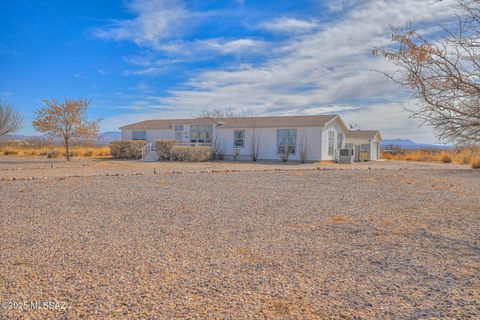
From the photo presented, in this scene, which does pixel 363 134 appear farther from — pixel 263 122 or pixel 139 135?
pixel 139 135

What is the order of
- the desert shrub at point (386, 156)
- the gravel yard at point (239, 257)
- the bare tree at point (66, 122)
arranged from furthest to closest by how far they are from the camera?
1. the desert shrub at point (386, 156)
2. the bare tree at point (66, 122)
3. the gravel yard at point (239, 257)

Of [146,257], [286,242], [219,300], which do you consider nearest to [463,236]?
[286,242]

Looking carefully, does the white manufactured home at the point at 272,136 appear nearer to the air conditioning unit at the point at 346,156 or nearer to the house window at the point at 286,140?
the house window at the point at 286,140

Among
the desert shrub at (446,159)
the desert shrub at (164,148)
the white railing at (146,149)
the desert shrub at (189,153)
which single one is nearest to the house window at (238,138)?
the desert shrub at (189,153)

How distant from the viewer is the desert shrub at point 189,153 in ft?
78.0

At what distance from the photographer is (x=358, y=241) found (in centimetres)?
477

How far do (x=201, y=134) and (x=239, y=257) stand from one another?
Answer: 956 inches

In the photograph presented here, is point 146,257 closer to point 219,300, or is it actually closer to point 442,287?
point 219,300

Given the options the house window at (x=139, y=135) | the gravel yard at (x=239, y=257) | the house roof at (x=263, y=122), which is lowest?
the gravel yard at (x=239, y=257)

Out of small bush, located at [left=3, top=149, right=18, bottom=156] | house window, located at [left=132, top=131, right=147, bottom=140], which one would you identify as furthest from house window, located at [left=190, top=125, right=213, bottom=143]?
small bush, located at [left=3, top=149, right=18, bottom=156]

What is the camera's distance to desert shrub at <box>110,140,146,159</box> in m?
26.5

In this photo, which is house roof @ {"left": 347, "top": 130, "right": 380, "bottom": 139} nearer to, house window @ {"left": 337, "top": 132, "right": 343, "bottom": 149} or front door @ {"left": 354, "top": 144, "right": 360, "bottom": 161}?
front door @ {"left": 354, "top": 144, "right": 360, "bottom": 161}

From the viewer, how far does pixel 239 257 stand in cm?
404

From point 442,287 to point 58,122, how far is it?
22.8 metres
